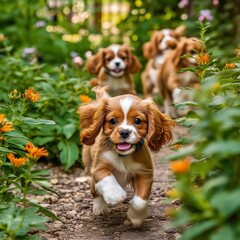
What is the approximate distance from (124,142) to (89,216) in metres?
0.83

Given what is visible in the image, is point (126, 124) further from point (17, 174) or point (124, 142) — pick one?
point (17, 174)

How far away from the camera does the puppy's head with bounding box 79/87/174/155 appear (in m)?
4.05

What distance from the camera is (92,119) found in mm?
4344

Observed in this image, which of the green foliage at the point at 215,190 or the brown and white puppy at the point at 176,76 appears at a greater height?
the green foliage at the point at 215,190

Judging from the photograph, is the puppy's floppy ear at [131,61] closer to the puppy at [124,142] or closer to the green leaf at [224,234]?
the puppy at [124,142]

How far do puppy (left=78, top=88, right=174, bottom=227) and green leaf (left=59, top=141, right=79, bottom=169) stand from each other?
55.5 inches

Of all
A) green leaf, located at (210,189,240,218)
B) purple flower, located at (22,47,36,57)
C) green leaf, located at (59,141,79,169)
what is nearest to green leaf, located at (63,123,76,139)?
green leaf, located at (59,141,79,169)

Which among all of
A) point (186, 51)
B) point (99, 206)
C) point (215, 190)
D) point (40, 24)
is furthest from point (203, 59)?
point (40, 24)

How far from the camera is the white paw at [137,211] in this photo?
411cm

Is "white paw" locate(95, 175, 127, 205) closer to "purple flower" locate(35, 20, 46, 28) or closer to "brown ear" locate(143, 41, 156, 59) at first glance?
→ "brown ear" locate(143, 41, 156, 59)

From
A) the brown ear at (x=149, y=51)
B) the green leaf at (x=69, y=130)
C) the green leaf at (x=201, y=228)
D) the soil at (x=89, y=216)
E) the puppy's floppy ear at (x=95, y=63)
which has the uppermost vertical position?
the green leaf at (x=201, y=228)

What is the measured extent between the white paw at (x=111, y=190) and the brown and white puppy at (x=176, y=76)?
143 inches

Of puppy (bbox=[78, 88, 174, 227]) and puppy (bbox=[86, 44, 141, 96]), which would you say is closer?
puppy (bbox=[78, 88, 174, 227])

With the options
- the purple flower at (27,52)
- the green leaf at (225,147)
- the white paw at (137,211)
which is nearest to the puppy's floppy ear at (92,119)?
the white paw at (137,211)
